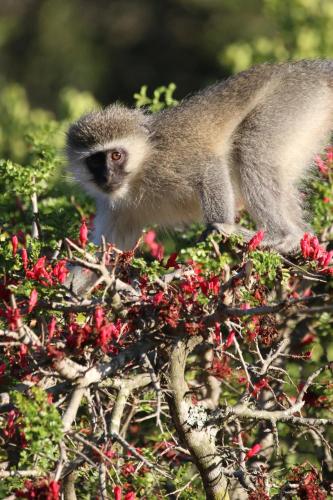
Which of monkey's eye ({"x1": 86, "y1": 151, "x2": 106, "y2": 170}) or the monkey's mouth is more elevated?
monkey's eye ({"x1": 86, "y1": 151, "x2": 106, "y2": 170})

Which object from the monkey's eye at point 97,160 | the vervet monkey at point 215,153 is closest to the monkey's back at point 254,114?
the vervet monkey at point 215,153

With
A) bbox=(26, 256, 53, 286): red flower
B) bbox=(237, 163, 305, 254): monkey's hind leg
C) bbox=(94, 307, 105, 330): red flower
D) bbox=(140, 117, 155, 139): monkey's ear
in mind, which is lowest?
bbox=(94, 307, 105, 330): red flower

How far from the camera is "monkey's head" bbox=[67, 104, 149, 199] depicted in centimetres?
558

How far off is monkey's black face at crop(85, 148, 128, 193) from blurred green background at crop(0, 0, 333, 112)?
589 centimetres

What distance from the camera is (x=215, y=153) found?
539cm

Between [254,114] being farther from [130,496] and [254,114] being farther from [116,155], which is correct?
[130,496]

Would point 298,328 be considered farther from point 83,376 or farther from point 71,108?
point 71,108

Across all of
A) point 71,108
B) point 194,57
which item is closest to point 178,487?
point 71,108

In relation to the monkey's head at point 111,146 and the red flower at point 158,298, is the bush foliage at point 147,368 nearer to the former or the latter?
the red flower at point 158,298

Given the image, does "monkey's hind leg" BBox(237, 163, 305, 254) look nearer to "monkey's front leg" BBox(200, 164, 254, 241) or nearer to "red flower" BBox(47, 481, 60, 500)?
"monkey's front leg" BBox(200, 164, 254, 241)

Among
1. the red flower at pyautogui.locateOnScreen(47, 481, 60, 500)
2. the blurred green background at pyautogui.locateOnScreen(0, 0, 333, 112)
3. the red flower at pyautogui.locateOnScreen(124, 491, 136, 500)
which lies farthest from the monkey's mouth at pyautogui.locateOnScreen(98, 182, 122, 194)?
the blurred green background at pyautogui.locateOnScreen(0, 0, 333, 112)

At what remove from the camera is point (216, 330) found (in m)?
3.41

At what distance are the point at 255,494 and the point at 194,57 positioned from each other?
10845 millimetres

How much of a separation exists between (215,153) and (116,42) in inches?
358
